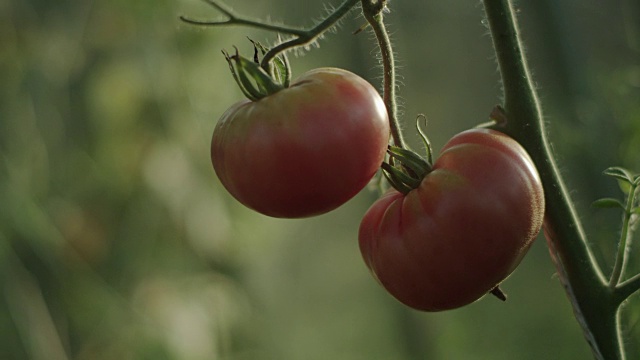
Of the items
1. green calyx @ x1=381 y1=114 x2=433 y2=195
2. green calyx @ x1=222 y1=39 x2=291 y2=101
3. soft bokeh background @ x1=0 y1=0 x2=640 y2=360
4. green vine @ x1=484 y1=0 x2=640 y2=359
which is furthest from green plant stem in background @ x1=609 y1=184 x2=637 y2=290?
soft bokeh background @ x1=0 y1=0 x2=640 y2=360

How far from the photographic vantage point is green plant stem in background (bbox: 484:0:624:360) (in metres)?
0.56

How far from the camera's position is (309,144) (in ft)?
1.67

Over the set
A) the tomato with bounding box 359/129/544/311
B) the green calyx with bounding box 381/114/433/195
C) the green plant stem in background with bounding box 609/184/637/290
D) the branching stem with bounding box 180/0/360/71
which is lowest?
the green plant stem in background with bounding box 609/184/637/290

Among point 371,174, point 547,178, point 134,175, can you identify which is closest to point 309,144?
point 371,174

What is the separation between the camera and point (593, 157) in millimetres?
1648

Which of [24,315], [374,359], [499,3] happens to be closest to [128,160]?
[24,315]

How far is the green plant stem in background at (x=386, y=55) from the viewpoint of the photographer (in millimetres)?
536

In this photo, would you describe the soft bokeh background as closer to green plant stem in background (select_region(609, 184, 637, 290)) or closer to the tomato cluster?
green plant stem in background (select_region(609, 184, 637, 290))

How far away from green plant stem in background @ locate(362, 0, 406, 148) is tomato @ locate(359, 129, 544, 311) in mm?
55

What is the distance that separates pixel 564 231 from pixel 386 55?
0.17 m

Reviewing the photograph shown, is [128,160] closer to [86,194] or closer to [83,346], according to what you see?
[86,194]

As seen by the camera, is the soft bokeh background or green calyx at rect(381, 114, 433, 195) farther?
the soft bokeh background

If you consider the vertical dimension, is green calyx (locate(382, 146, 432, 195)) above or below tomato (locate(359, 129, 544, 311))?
above

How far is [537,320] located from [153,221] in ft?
5.42
